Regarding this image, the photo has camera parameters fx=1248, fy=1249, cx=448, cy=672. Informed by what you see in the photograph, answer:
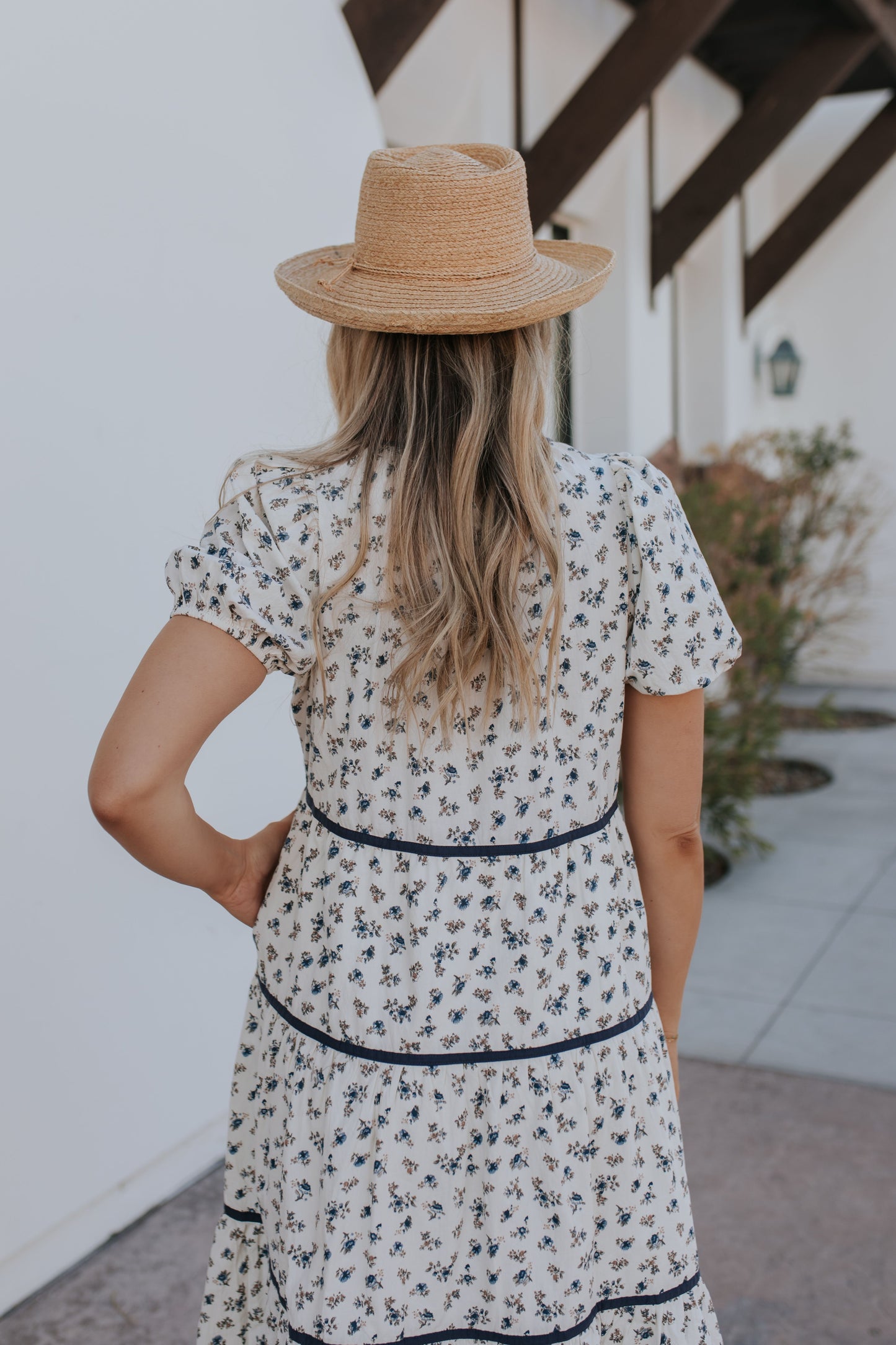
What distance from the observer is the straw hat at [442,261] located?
4.05 feet

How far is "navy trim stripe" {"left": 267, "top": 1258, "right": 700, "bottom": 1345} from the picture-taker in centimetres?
130

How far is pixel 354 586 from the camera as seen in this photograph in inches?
49.1

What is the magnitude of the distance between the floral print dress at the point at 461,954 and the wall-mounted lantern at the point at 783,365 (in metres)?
7.15

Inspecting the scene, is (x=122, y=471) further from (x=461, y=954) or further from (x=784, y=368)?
(x=784, y=368)

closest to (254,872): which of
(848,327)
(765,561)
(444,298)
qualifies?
(444,298)

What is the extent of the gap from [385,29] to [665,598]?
99.8 inches

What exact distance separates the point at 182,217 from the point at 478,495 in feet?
5.42

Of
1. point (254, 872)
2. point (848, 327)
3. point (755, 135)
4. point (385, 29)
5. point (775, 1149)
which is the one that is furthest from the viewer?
point (848, 327)

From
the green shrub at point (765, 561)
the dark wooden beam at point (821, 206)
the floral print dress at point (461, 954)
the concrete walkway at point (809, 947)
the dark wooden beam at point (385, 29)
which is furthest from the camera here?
the dark wooden beam at point (821, 206)

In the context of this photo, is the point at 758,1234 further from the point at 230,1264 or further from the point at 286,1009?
the point at 286,1009

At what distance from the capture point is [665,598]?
1297 mm

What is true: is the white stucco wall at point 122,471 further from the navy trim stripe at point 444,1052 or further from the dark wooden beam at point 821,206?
the dark wooden beam at point 821,206

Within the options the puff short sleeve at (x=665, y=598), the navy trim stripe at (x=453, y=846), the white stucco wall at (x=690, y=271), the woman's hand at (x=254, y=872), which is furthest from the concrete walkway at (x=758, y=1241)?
the white stucco wall at (x=690, y=271)

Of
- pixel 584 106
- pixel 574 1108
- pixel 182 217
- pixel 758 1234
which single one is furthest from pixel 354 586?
pixel 584 106
